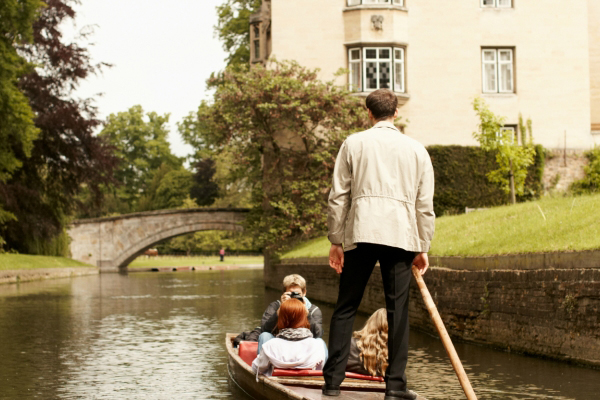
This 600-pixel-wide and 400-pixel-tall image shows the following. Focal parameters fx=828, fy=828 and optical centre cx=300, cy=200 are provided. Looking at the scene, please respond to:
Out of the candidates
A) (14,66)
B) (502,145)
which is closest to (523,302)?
(502,145)

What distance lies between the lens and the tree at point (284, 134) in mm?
26281

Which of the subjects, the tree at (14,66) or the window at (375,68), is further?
the window at (375,68)

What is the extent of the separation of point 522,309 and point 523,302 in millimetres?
83

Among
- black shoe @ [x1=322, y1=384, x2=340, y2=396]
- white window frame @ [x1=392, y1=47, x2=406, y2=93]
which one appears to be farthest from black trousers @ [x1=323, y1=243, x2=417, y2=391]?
A: white window frame @ [x1=392, y1=47, x2=406, y2=93]

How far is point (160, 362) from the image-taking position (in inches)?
389

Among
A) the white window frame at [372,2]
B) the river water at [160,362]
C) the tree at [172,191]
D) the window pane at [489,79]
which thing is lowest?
the river water at [160,362]

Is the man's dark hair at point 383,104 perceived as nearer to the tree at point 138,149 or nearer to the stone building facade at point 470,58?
the stone building facade at point 470,58

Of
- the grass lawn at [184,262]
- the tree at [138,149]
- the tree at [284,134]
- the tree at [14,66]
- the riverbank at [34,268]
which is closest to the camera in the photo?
the tree at [14,66]

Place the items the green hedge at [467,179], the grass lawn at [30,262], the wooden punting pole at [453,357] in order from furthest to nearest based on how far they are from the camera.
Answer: the grass lawn at [30,262] < the green hedge at [467,179] < the wooden punting pole at [453,357]

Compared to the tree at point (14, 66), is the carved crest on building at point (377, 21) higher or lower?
higher

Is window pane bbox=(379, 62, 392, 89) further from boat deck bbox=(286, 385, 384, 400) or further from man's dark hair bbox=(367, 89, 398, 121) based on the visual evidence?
man's dark hair bbox=(367, 89, 398, 121)

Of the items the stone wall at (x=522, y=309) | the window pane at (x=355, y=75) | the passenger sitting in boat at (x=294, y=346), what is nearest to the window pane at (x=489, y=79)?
the window pane at (x=355, y=75)

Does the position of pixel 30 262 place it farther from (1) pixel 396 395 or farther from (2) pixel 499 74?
(1) pixel 396 395

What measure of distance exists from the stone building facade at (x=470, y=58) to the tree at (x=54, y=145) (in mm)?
9725
